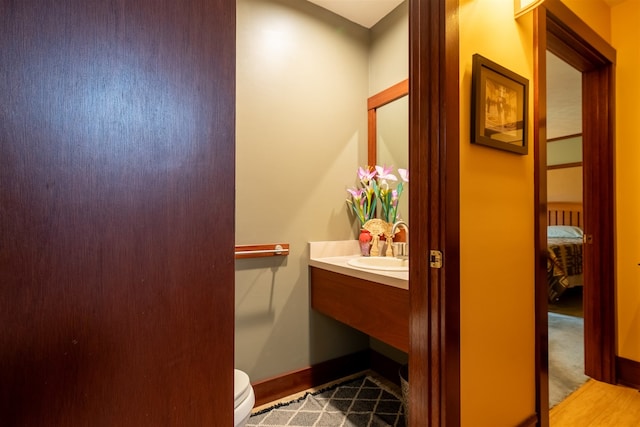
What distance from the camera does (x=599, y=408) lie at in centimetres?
173

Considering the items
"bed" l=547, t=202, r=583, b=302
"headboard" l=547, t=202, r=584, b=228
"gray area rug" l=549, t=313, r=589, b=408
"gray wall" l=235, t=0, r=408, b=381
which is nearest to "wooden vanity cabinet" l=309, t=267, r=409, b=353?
"gray wall" l=235, t=0, r=408, b=381

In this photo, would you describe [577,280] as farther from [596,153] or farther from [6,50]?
[6,50]

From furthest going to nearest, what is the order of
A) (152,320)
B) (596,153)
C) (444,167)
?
(596,153) → (444,167) → (152,320)

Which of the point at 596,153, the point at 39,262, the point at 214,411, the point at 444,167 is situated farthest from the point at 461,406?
the point at 596,153

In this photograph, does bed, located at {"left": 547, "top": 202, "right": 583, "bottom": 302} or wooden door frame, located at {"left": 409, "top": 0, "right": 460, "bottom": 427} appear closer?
wooden door frame, located at {"left": 409, "top": 0, "right": 460, "bottom": 427}

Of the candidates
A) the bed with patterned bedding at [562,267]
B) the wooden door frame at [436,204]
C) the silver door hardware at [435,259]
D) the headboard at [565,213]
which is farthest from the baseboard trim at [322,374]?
the headboard at [565,213]

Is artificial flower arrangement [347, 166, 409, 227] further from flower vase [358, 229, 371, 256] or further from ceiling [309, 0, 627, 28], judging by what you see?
ceiling [309, 0, 627, 28]

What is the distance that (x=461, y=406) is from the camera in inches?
44.1

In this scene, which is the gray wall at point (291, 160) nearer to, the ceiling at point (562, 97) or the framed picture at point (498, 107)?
the framed picture at point (498, 107)

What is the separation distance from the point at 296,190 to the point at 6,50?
1662mm

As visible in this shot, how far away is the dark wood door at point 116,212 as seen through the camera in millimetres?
371

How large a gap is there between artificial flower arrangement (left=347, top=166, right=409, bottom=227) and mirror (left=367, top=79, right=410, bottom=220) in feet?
0.20

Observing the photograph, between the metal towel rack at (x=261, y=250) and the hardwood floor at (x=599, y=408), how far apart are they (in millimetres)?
1700

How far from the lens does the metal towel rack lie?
71.0 inches
